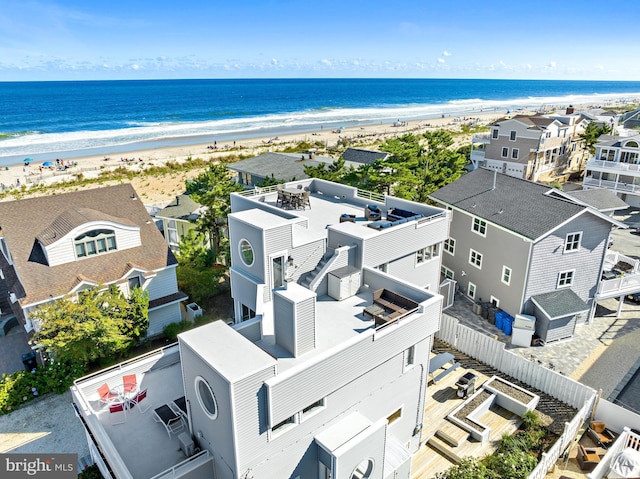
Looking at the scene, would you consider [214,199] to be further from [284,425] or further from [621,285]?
[621,285]

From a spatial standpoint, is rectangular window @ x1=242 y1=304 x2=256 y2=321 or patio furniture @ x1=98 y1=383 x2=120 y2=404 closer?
patio furniture @ x1=98 y1=383 x2=120 y2=404

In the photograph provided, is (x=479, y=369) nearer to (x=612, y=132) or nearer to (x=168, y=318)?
(x=168, y=318)

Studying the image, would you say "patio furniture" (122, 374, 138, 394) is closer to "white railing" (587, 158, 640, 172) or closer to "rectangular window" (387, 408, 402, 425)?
"rectangular window" (387, 408, 402, 425)

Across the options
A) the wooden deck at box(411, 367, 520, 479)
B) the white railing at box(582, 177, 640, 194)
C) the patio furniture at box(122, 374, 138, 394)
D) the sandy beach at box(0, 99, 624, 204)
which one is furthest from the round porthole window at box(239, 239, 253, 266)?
the white railing at box(582, 177, 640, 194)

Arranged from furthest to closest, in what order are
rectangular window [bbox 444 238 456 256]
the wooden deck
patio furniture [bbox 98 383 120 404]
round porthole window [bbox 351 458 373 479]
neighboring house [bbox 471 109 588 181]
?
neighboring house [bbox 471 109 588 181]
rectangular window [bbox 444 238 456 256]
the wooden deck
patio furniture [bbox 98 383 120 404]
round porthole window [bbox 351 458 373 479]

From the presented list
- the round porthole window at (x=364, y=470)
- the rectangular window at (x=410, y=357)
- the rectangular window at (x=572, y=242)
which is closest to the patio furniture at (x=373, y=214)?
the rectangular window at (x=410, y=357)
